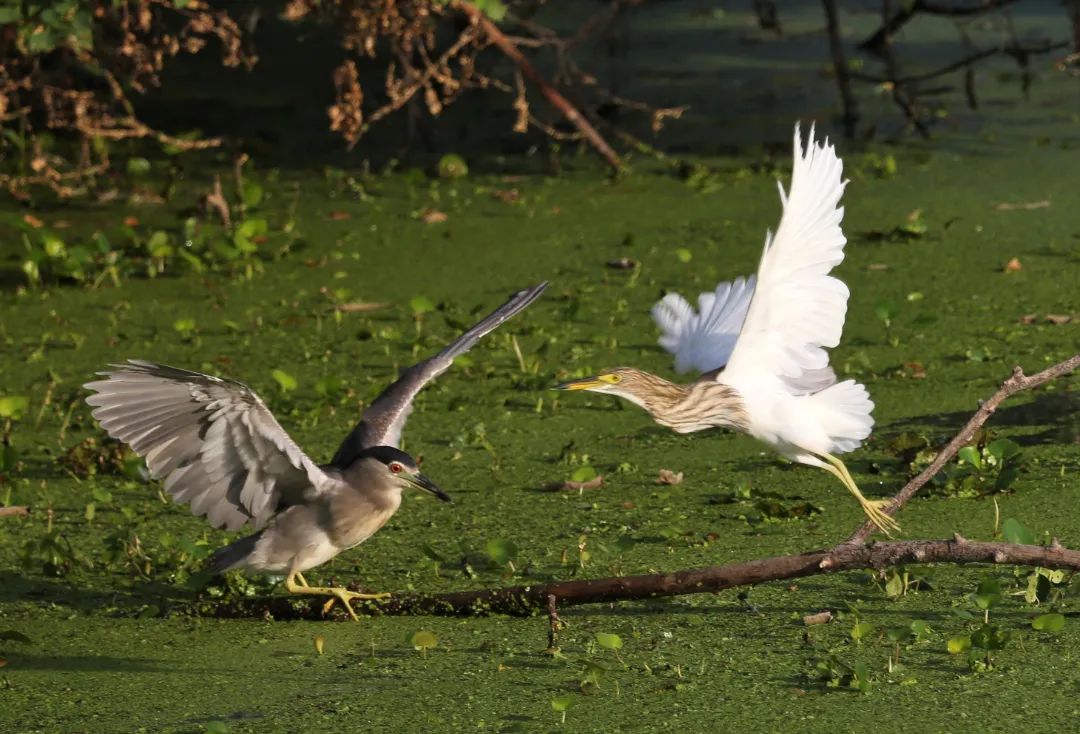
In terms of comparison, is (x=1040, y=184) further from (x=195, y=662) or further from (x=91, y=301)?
(x=195, y=662)

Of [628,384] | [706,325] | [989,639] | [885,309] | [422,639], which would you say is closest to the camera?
[989,639]

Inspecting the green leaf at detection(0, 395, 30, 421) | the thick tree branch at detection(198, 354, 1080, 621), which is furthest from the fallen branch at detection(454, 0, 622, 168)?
the thick tree branch at detection(198, 354, 1080, 621)

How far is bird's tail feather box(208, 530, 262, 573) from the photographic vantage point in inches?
172

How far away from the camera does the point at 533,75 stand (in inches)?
323

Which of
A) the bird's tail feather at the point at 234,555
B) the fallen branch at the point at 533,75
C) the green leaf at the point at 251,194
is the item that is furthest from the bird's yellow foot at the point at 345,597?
the green leaf at the point at 251,194

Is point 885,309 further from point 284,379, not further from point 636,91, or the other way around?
point 636,91

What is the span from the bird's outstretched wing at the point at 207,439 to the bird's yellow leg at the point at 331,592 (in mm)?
182

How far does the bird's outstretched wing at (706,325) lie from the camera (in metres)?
4.97

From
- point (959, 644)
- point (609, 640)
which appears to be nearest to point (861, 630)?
point (959, 644)

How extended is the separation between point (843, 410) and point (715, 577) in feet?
2.66

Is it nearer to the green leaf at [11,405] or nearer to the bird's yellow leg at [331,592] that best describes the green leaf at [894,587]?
the bird's yellow leg at [331,592]

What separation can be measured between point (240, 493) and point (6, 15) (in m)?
2.58

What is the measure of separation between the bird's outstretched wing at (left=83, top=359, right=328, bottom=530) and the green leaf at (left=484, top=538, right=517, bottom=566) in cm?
45

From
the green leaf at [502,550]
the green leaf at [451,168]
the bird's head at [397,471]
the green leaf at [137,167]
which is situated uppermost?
the green leaf at [451,168]
